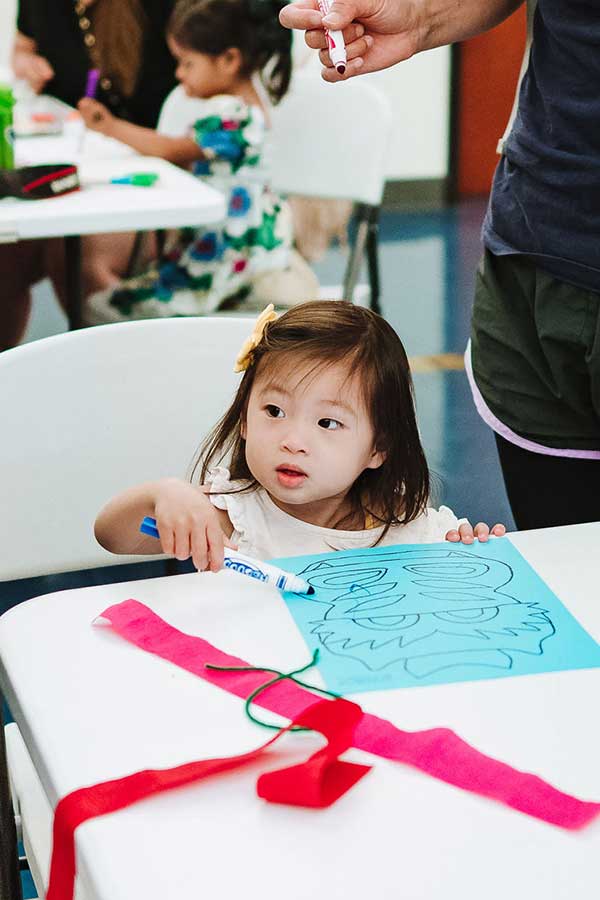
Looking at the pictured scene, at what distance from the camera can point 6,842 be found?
1.05m

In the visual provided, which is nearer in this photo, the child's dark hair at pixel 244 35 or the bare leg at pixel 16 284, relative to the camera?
the child's dark hair at pixel 244 35

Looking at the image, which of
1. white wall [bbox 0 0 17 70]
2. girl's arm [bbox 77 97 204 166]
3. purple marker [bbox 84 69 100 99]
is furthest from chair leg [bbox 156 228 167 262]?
white wall [bbox 0 0 17 70]

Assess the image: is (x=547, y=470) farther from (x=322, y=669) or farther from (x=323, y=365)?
(x=322, y=669)

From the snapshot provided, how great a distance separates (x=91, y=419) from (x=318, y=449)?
32 cm

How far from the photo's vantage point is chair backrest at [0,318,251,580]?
1.39 metres

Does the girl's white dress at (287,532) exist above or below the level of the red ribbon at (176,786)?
below

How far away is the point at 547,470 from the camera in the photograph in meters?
1.31

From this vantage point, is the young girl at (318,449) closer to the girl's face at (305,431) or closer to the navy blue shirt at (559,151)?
the girl's face at (305,431)

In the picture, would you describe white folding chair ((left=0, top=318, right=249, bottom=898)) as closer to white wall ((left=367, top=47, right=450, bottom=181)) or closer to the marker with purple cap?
the marker with purple cap

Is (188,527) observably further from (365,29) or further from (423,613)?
(365,29)

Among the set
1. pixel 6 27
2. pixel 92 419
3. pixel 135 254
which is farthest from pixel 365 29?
pixel 6 27

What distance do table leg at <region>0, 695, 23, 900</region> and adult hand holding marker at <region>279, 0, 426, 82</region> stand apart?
0.71m

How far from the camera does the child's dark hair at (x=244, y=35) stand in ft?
9.98

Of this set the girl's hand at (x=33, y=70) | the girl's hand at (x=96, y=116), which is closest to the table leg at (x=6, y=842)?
the girl's hand at (x=96, y=116)
